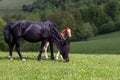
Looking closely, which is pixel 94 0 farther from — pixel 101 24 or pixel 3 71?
pixel 3 71

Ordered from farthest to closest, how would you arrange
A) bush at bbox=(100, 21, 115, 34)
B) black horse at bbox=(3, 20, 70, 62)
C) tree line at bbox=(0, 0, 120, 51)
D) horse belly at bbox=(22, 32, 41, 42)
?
1. bush at bbox=(100, 21, 115, 34)
2. tree line at bbox=(0, 0, 120, 51)
3. horse belly at bbox=(22, 32, 41, 42)
4. black horse at bbox=(3, 20, 70, 62)

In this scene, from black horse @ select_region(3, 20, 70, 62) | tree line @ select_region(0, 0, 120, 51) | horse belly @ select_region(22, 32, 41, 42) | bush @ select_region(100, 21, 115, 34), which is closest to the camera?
black horse @ select_region(3, 20, 70, 62)

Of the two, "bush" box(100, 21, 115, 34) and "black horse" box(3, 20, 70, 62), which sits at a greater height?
"black horse" box(3, 20, 70, 62)

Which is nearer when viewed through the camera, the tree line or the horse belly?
the horse belly

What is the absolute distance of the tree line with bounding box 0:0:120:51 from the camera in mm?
105438

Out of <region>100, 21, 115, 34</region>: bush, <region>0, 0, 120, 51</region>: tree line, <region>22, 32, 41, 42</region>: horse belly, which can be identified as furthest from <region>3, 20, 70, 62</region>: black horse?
<region>100, 21, 115, 34</region>: bush

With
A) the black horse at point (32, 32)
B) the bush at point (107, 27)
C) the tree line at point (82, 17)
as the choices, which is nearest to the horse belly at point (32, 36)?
the black horse at point (32, 32)

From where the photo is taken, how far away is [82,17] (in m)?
124

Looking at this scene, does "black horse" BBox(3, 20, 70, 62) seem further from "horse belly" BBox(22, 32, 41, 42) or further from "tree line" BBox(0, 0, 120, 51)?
"tree line" BBox(0, 0, 120, 51)

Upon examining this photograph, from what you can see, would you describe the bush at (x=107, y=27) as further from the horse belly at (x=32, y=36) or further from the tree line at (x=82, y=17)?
the horse belly at (x=32, y=36)

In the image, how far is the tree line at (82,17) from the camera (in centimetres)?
10544

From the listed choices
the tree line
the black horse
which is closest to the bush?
the tree line

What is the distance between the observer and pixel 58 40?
18.6 m

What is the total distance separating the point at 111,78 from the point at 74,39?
92.8 m
